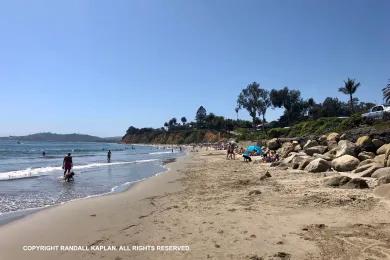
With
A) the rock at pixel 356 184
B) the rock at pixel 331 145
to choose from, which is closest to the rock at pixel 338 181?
the rock at pixel 356 184

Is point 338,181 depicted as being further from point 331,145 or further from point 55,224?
point 331,145

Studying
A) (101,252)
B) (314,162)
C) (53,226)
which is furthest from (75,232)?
(314,162)

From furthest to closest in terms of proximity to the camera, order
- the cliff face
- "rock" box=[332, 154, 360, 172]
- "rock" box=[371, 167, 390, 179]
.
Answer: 1. the cliff face
2. "rock" box=[332, 154, 360, 172]
3. "rock" box=[371, 167, 390, 179]

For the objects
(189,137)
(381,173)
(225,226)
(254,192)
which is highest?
(189,137)

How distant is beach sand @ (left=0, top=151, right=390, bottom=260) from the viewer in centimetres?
759

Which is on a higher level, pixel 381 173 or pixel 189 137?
pixel 189 137

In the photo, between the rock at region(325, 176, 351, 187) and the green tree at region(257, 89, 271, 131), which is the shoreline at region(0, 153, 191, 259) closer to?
the rock at region(325, 176, 351, 187)

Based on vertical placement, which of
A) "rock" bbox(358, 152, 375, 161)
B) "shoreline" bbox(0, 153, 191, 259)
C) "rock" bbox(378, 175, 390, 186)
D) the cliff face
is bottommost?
"shoreline" bbox(0, 153, 191, 259)

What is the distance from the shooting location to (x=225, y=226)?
9.50 m

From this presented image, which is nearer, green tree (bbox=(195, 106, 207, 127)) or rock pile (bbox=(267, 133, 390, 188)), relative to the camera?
rock pile (bbox=(267, 133, 390, 188))

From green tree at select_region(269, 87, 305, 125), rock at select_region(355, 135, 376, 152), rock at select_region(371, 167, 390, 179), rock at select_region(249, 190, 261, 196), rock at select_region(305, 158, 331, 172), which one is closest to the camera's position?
rock at select_region(249, 190, 261, 196)

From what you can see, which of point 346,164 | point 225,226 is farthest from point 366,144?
point 225,226

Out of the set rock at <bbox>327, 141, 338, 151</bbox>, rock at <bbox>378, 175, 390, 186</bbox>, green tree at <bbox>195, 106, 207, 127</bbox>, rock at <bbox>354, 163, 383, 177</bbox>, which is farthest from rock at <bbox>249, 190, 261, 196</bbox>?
green tree at <bbox>195, 106, 207, 127</bbox>

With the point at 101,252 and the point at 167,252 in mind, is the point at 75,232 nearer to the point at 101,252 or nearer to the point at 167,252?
the point at 101,252
